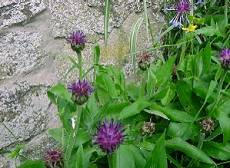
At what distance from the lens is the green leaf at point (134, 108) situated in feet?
5.27

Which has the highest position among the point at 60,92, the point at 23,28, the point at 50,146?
the point at 23,28

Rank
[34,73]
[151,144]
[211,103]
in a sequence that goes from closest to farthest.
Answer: [151,144], [211,103], [34,73]

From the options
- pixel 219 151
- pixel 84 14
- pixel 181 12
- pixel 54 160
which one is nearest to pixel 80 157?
pixel 54 160

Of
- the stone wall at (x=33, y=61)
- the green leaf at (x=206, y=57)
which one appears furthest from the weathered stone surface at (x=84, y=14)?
the green leaf at (x=206, y=57)

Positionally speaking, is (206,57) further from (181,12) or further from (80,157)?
(80,157)

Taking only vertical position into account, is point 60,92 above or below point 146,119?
above

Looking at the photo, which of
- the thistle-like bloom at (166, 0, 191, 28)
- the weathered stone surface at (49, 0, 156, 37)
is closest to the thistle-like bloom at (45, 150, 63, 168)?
the weathered stone surface at (49, 0, 156, 37)

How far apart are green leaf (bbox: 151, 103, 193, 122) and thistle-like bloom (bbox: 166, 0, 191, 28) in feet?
1.55

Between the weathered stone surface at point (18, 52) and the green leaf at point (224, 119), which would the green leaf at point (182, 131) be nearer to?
the green leaf at point (224, 119)

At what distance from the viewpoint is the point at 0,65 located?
1.74 metres

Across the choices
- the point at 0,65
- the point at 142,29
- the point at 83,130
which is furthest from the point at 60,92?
the point at 142,29

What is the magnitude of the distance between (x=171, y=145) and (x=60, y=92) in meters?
0.33

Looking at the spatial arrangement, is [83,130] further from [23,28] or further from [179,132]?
[23,28]

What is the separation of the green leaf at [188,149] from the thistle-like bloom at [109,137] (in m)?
0.42
